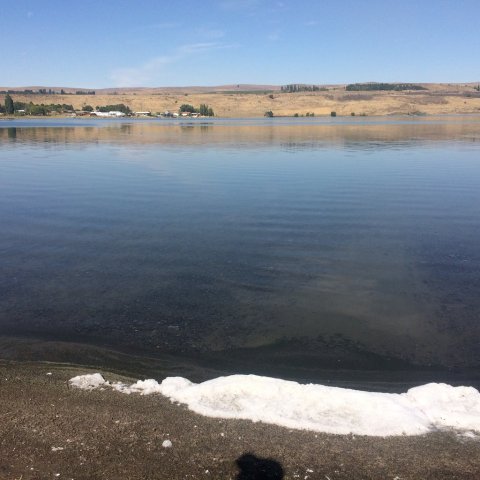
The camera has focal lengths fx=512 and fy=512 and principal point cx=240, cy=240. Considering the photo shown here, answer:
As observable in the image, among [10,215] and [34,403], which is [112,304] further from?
[10,215]

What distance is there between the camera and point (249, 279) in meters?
15.4

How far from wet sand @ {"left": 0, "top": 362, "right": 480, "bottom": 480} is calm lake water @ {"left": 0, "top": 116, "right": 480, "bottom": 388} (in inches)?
98.7

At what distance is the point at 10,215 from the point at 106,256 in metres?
→ 9.49

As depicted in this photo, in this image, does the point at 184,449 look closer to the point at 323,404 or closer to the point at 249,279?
the point at 323,404

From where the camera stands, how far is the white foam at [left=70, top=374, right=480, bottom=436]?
797 cm

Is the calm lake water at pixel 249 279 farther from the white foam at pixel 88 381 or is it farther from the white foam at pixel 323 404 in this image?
the white foam at pixel 323 404

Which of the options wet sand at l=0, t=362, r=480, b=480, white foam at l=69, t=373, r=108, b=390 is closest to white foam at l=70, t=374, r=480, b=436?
white foam at l=69, t=373, r=108, b=390

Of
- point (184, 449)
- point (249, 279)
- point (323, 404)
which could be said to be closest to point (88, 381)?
point (184, 449)

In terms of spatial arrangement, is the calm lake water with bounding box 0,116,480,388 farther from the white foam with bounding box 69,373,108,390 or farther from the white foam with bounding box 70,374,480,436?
the white foam with bounding box 70,374,480,436

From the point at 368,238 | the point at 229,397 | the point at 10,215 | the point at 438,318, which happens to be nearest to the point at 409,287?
the point at 438,318

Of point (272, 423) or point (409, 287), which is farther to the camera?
point (409, 287)

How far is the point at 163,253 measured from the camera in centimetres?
1809

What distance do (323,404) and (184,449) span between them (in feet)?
8.22

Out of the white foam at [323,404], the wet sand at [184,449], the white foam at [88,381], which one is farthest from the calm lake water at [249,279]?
the wet sand at [184,449]
